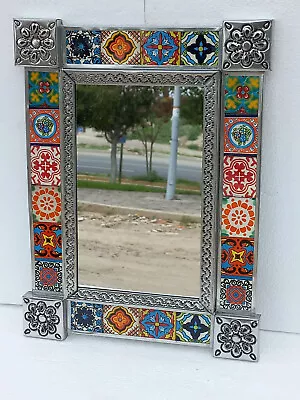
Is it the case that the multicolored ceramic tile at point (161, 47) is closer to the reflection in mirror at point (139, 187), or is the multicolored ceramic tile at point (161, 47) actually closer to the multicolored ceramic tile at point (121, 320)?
the reflection in mirror at point (139, 187)

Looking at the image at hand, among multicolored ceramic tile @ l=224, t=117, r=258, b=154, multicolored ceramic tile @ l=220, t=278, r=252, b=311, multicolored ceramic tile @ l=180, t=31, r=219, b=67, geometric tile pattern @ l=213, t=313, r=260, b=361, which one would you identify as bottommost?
geometric tile pattern @ l=213, t=313, r=260, b=361

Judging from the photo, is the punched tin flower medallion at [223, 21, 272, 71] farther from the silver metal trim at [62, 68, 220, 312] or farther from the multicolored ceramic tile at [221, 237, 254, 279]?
the multicolored ceramic tile at [221, 237, 254, 279]

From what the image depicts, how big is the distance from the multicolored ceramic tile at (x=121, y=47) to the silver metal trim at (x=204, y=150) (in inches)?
0.7

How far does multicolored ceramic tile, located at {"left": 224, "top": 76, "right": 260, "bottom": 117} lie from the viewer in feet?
2.97

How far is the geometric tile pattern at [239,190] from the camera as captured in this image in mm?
910

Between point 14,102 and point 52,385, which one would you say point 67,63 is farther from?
point 52,385

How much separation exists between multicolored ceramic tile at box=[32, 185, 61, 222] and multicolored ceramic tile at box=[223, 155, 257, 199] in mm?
271

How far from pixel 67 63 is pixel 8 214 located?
0.95ft

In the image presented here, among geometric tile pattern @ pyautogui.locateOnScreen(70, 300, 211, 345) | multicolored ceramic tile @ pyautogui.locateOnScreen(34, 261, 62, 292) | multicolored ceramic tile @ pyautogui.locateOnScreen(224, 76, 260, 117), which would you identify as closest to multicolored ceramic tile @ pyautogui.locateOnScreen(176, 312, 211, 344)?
geometric tile pattern @ pyautogui.locateOnScreen(70, 300, 211, 345)

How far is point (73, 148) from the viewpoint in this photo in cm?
98

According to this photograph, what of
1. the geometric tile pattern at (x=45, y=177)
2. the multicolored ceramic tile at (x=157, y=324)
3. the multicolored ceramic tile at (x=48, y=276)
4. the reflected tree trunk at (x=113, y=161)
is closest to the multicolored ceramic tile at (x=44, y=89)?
the geometric tile pattern at (x=45, y=177)

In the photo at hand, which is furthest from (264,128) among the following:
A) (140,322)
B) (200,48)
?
(140,322)

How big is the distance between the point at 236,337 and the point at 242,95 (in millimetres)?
368

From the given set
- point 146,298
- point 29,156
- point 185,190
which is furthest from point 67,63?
point 146,298
